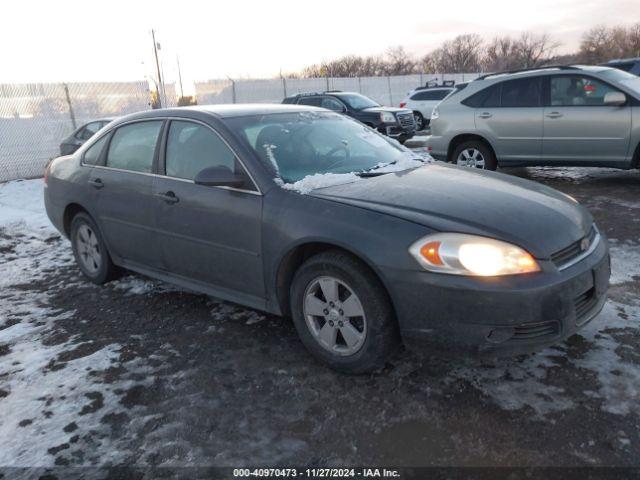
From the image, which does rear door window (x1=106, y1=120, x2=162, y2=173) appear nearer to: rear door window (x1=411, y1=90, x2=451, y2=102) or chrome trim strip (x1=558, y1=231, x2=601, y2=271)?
chrome trim strip (x1=558, y1=231, x2=601, y2=271)

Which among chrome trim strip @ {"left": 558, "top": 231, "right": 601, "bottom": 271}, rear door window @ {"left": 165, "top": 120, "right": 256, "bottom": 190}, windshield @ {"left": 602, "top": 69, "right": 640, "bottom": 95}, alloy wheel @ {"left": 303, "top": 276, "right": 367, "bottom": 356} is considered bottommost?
alloy wheel @ {"left": 303, "top": 276, "right": 367, "bottom": 356}

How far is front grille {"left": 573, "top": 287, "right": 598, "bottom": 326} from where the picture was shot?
279cm

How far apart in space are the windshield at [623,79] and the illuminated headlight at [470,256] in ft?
19.2

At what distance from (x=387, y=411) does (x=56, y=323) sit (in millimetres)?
2784

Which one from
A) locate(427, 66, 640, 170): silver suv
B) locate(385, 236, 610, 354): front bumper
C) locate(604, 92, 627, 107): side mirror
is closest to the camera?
locate(385, 236, 610, 354): front bumper

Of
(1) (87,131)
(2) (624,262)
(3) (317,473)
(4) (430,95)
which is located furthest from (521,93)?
(4) (430,95)

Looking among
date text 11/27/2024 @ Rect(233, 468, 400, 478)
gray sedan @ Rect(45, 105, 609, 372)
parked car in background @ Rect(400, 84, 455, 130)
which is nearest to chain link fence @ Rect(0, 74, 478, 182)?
parked car in background @ Rect(400, 84, 455, 130)

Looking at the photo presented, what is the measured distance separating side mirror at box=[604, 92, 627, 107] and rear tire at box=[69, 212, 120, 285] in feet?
21.3

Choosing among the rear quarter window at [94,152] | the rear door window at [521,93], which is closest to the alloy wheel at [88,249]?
the rear quarter window at [94,152]

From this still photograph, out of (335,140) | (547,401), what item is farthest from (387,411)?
(335,140)

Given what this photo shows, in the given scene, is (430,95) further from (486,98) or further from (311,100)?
(486,98)

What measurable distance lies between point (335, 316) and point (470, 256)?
86 cm

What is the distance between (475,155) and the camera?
8.56 meters

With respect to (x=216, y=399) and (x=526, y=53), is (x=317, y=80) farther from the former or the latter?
(x=526, y=53)
